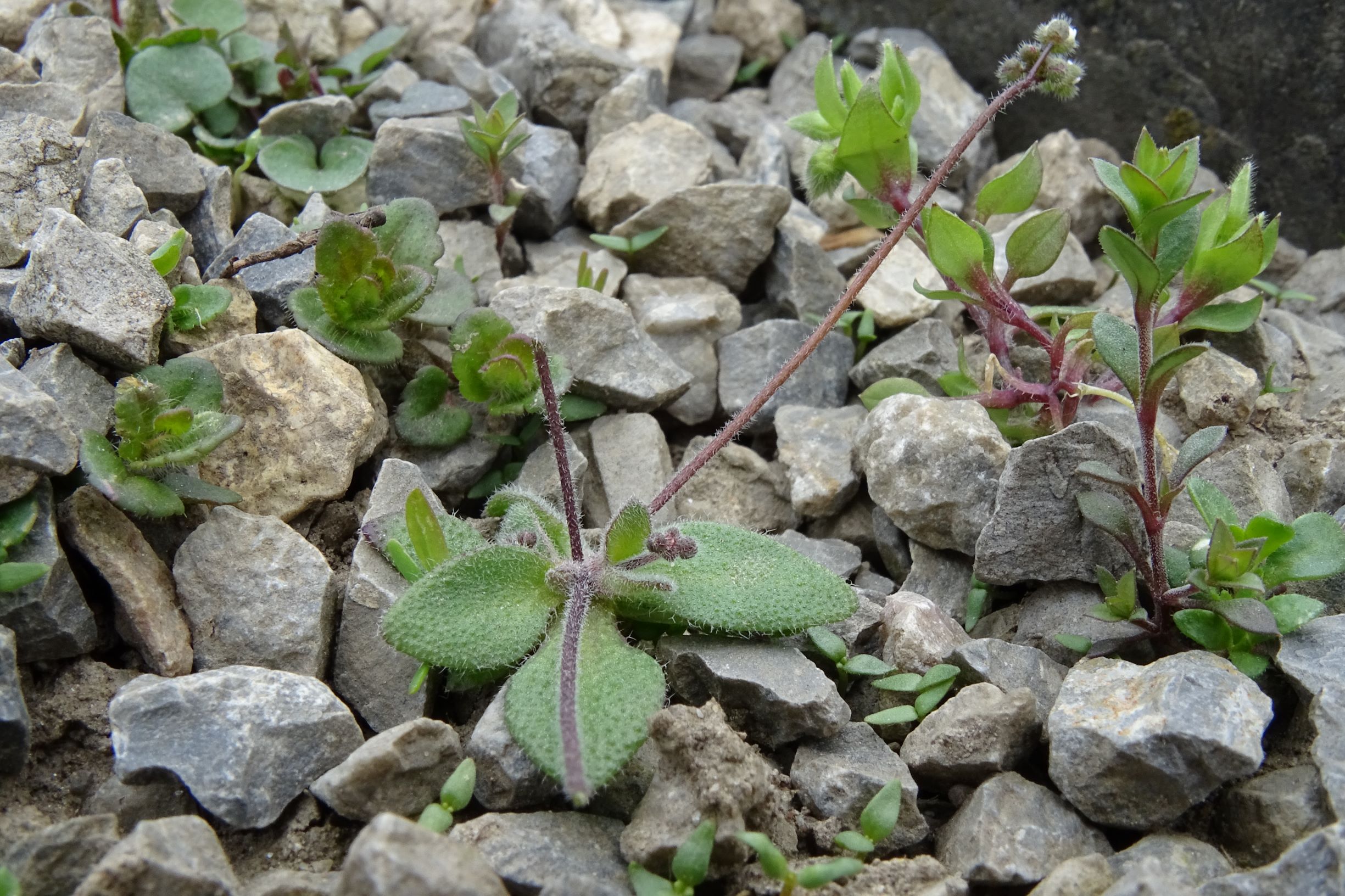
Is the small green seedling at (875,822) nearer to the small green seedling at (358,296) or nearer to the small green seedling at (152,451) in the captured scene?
the small green seedling at (152,451)

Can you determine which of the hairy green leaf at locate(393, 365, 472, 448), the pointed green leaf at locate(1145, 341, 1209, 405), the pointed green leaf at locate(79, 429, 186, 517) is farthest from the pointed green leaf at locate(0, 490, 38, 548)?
the pointed green leaf at locate(1145, 341, 1209, 405)

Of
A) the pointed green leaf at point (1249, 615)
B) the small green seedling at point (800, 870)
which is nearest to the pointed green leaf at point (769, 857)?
the small green seedling at point (800, 870)

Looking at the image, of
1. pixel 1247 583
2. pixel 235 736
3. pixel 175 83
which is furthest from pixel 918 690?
pixel 175 83

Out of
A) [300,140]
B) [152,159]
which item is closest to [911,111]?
[300,140]

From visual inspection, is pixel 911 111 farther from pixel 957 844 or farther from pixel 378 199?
pixel 957 844

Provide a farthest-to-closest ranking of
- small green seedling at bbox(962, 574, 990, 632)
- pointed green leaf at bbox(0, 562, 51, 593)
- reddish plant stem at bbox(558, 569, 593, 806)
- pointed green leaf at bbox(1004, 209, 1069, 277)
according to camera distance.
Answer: pointed green leaf at bbox(1004, 209, 1069, 277) → small green seedling at bbox(962, 574, 990, 632) → pointed green leaf at bbox(0, 562, 51, 593) → reddish plant stem at bbox(558, 569, 593, 806)

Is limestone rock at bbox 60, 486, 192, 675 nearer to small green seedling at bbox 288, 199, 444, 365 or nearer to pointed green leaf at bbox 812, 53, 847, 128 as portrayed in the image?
small green seedling at bbox 288, 199, 444, 365
